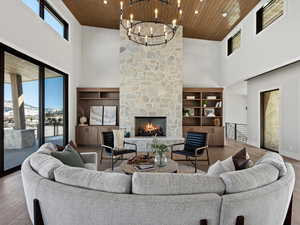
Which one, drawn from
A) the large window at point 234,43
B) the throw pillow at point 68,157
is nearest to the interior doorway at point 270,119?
the large window at point 234,43

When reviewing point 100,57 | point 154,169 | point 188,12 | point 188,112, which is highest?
point 188,12

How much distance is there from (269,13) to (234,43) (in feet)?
6.50

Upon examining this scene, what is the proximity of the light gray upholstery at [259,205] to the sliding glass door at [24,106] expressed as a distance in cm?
406

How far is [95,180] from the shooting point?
138 cm

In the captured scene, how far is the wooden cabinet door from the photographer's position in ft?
22.6

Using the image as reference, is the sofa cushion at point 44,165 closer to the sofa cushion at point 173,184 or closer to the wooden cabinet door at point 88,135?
the sofa cushion at point 173,184

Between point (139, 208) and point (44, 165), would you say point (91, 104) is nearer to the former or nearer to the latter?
point (44, 165)

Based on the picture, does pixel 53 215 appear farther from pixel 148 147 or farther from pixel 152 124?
pixel 152 124

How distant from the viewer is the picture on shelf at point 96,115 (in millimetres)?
7180

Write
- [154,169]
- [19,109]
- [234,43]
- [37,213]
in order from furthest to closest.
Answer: [234,43] < [19,109] < [154,169] < [37,213]

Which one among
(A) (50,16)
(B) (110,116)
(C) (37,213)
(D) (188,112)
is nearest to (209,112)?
(D) (188,112)

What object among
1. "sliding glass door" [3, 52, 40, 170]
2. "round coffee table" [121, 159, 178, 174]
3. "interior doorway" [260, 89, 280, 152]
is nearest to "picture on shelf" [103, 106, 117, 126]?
"sliding glass door" [3, 52, 40, 170]

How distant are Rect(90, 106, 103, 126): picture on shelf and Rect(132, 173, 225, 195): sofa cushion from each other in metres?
6.10

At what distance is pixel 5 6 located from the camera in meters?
3.41
